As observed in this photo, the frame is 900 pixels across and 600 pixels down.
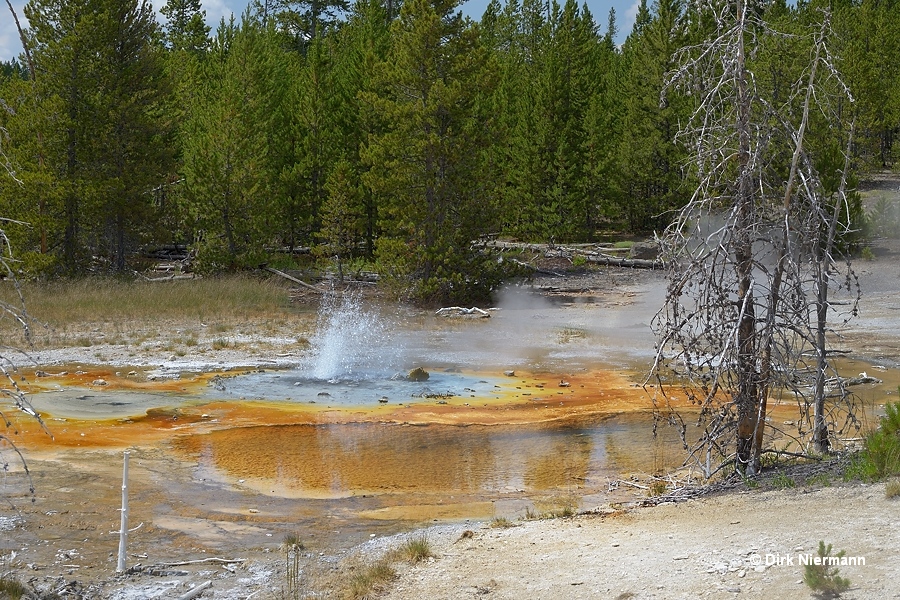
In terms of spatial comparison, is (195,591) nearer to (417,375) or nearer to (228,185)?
(417,375)

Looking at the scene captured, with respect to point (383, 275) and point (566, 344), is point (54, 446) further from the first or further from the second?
point (383, 275)

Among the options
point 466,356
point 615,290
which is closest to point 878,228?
point 615,290

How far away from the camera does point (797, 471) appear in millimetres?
8742

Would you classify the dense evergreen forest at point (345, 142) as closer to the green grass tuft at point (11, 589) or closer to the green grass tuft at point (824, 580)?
the green grass tuft at point (824, 580)

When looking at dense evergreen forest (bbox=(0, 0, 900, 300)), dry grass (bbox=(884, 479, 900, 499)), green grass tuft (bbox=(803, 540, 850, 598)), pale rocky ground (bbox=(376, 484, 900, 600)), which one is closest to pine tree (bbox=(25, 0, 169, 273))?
dense evergreen forest (bbox=(0, 0, 900, 300))

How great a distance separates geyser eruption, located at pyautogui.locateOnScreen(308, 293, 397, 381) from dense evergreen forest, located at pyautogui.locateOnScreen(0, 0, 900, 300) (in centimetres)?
223

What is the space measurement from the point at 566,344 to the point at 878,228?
22071 millimetres

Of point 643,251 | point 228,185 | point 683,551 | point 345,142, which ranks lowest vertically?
point 683,551

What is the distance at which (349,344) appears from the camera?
20375 millimetres

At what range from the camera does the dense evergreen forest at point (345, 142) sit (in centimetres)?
2731

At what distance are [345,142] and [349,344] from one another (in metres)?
18.1

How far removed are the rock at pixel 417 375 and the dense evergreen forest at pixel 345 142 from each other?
10.2 meters

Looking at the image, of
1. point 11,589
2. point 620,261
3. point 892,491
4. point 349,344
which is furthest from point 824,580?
point 620,261

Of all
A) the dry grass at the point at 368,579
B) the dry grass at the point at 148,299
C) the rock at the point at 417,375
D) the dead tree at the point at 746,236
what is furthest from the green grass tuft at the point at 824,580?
the dry grass at the point at 148,299
